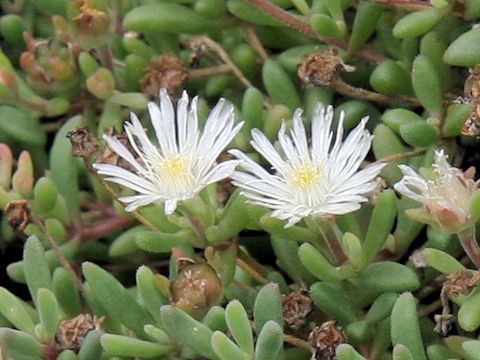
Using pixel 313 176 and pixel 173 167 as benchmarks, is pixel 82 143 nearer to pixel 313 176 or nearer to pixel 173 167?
pixel 173 167

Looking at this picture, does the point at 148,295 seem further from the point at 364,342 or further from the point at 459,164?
the point at 459,164

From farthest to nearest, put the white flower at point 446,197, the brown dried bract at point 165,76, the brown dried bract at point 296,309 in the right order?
the brown dried bract at point 165,76, the brown dried bract at point 296,309, the white flower at point 446,197

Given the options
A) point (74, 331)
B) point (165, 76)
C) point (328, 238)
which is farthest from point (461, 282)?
point (165, 76)

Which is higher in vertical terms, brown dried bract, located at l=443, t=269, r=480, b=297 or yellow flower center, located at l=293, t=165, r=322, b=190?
yellow flower center, located at l=293, t=165, r=322, b=190

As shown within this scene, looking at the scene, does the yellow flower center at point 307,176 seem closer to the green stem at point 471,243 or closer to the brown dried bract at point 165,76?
the green stem at point 471,243

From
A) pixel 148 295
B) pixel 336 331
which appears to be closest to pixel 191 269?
pixel 148 295

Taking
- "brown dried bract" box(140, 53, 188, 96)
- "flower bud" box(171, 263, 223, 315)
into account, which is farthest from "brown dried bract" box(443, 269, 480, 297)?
"brown dried bract" box(140, 53, 188, 96)

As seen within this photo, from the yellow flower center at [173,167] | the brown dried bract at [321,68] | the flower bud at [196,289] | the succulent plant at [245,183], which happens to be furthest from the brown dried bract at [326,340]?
the brown dried bract at [321,68]

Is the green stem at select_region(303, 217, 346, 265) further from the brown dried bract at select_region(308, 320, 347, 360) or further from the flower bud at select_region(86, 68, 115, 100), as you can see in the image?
the flower bud at select_region(86, 68, 115, 100)
